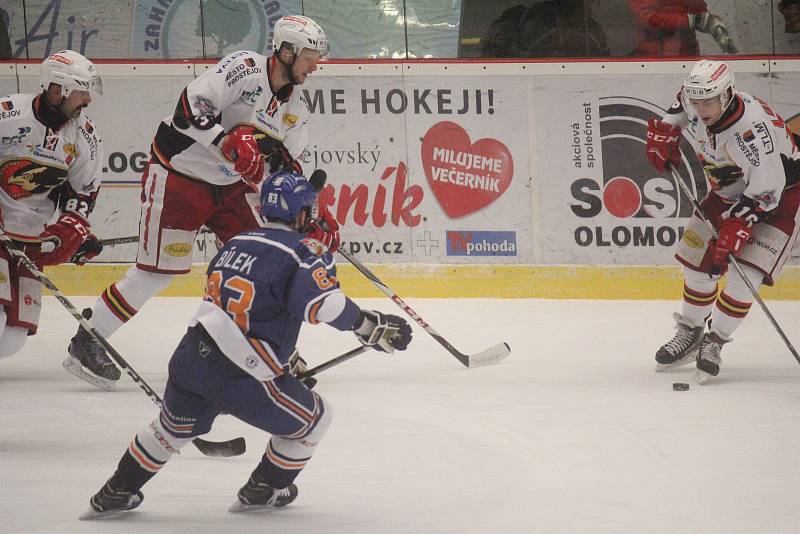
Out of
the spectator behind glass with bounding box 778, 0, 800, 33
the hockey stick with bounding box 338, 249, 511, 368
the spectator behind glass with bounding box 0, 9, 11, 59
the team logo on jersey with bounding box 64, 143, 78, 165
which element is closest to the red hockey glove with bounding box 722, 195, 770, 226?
the hockey stick with bounding box 338, 249, 511, 368

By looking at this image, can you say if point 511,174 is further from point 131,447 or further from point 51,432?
point 131,447

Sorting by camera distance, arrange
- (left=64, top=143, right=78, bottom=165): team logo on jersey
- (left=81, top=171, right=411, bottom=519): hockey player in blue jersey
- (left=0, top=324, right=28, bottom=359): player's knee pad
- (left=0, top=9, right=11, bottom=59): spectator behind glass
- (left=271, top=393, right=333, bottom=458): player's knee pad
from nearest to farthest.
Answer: (left=81, top=171, right=411, bottom=519): hockey player in blue jersey → (left=271, top=393, right=333, bottom=458): player's knee pad → (left=0, top=324, right=28, bottom=359): player's knee pad → (left=64, top=143, right=78, bottom=165): team logo on jersey → (left=0, top=9, right=11, bottom=59): spectator behind glass

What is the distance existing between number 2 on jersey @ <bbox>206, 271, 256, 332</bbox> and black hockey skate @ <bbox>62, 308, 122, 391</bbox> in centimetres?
170

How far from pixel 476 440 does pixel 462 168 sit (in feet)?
8.17

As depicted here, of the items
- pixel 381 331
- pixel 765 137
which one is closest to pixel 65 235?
pixel 381 331

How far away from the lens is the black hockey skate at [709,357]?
447cm

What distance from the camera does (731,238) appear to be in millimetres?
4441

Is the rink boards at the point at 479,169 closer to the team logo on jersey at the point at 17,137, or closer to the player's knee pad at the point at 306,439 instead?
the team logo on jersey at the point at 17,137

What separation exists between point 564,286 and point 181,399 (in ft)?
11.1

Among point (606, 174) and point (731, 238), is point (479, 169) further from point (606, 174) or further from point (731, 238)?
point (731, 238)

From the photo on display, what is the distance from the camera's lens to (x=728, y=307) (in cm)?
458

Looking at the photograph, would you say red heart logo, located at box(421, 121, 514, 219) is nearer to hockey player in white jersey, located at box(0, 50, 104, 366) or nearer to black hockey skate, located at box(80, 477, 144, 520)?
hockey player in white jersey, located at box(0, 50, 104, 366)

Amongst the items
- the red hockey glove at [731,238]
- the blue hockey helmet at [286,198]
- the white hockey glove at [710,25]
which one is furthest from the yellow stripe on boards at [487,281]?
the blue hockey helmet at [286,198]

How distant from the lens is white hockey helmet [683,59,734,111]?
173 inches
